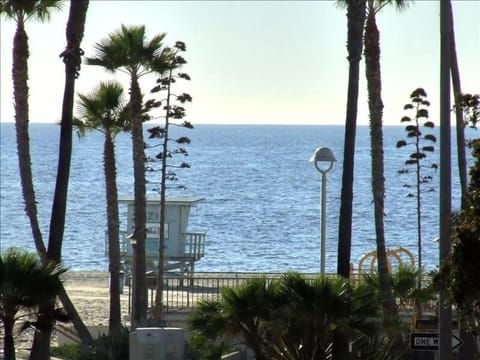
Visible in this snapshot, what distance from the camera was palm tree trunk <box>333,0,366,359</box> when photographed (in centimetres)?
2092

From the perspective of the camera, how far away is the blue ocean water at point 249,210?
205ft

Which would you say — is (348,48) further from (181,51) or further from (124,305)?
(124,305)

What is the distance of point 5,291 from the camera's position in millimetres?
16578

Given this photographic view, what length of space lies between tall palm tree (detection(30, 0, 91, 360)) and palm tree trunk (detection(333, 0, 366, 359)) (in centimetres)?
459

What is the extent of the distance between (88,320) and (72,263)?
3020 centimetres

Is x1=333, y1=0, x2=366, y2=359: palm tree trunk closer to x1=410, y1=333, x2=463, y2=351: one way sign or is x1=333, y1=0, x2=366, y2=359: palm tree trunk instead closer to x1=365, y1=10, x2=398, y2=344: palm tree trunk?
x1=365, y1=10, x2=398, y2=344: palm tree trunk

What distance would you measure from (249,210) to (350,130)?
235 feet

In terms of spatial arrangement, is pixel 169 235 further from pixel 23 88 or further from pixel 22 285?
pixel 22 285

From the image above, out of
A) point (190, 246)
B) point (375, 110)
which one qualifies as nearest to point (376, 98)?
point (375, 110)

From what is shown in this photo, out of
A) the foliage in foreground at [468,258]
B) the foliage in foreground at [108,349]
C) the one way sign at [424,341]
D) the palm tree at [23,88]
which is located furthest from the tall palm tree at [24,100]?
the foliage in foreground at [468,258]

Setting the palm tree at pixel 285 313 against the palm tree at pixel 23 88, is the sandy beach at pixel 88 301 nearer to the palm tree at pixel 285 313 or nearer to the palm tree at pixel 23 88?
the palm tree at pixel 23 88

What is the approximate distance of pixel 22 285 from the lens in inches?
656

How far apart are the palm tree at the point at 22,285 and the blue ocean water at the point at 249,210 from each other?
16.3m

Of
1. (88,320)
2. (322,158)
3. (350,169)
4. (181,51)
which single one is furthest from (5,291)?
(88,320)
